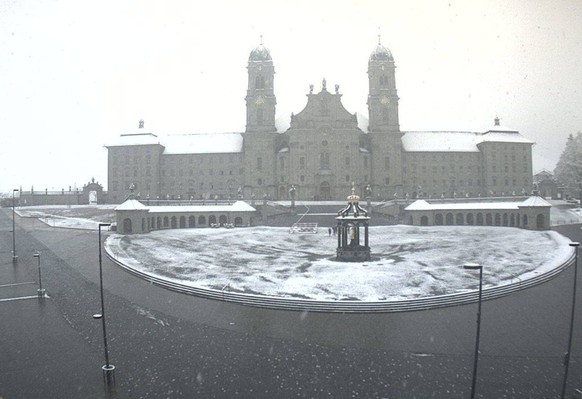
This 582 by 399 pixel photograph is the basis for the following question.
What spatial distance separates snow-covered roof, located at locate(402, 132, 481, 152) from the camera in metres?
93.0

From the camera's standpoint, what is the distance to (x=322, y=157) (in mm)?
83125

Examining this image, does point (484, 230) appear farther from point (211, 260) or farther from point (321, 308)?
point (321, 308)

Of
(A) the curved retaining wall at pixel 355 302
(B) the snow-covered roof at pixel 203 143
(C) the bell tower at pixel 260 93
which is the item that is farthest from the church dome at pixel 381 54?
(A) the curved retaining wall at pixel 355 302

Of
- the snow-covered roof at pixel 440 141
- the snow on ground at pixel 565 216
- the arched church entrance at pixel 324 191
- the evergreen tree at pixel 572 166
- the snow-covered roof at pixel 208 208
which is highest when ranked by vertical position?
the snow-covered roof at pixel 440 141

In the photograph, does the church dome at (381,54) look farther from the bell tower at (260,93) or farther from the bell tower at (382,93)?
the bell tower at (260,93)

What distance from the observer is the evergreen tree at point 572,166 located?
7178 centimetres

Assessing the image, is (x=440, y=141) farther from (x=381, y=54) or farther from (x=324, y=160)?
(x=324, y=160)

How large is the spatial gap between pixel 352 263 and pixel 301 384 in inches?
770

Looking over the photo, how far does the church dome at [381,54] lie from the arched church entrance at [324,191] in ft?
88.1

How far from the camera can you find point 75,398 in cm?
1284

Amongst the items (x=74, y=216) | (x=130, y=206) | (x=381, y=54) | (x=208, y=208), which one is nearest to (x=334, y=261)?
(x=130, y=206)

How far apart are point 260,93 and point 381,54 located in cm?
2449

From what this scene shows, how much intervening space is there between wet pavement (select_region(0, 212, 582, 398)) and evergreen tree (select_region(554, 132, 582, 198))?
54.4 m

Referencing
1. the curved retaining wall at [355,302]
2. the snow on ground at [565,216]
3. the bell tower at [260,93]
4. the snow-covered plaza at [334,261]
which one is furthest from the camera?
the bell tower at [260,93]
